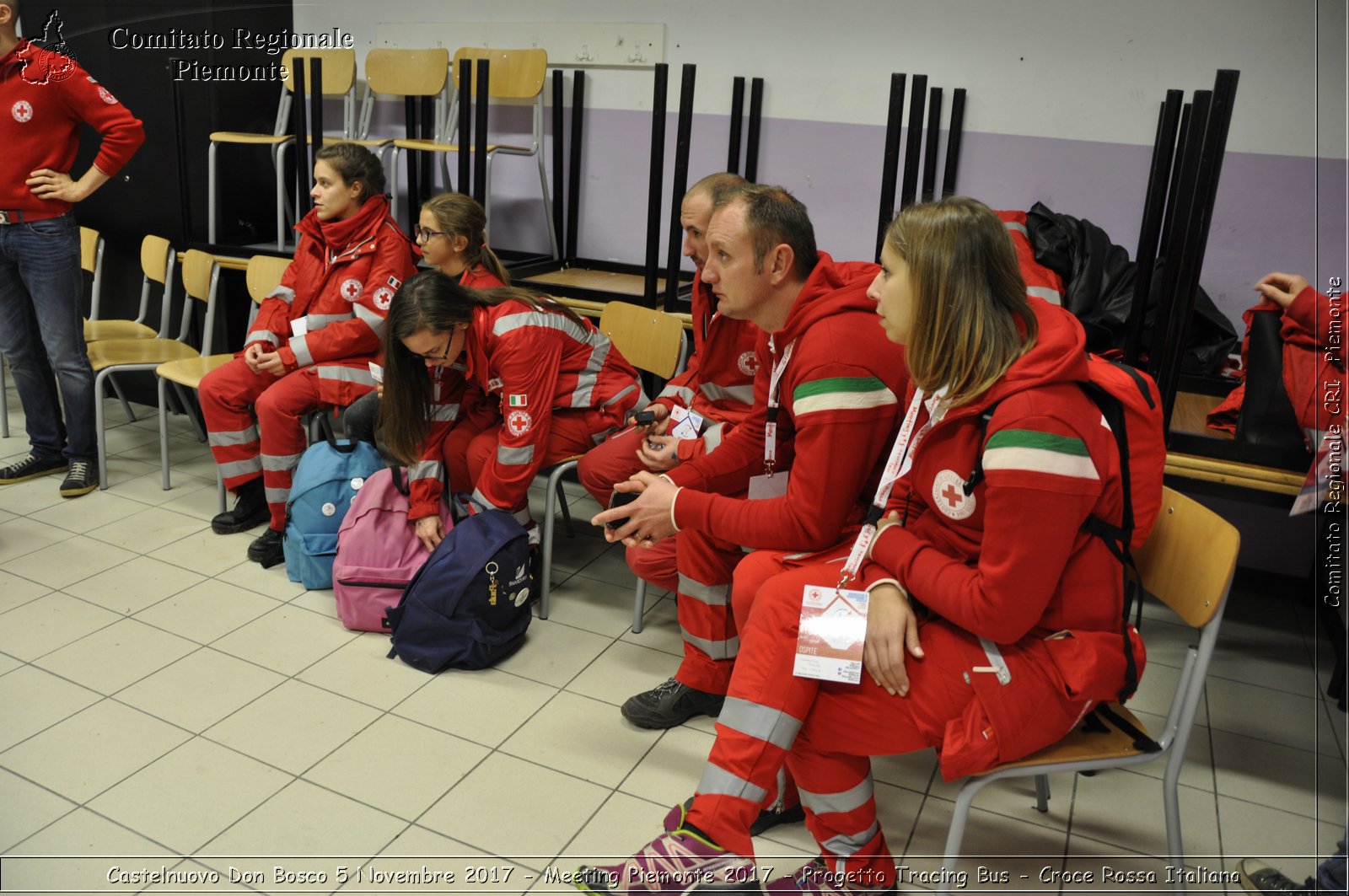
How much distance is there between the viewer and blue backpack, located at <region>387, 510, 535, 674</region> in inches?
102

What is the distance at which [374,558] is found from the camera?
9.18ft

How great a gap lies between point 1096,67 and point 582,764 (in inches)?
113

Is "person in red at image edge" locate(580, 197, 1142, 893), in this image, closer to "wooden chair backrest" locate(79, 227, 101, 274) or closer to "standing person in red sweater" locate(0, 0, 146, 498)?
"standing person in red sweater" locate(0, 0, 146, 498)

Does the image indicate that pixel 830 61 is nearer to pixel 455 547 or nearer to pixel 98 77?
pixel 455 547

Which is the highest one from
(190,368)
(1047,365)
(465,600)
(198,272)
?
(1047,365)

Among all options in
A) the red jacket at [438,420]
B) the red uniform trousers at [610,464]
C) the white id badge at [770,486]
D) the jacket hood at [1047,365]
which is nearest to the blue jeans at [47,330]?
the red jacket at [438,420]

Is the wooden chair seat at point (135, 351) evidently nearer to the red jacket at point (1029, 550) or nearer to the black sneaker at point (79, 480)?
the black sneaker at point (79, 480)

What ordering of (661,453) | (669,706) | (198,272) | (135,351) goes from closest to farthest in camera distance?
(669,706) < (661,453) < (135,351) < (198,272)

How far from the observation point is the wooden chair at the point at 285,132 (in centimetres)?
434

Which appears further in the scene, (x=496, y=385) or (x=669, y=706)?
Answer: (x=496, y=385)

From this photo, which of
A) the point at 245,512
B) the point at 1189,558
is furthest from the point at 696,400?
the point at 245,512

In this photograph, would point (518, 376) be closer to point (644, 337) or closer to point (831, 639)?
point (644, 337)

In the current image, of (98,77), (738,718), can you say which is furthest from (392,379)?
(98,77)

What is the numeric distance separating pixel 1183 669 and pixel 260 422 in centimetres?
280
